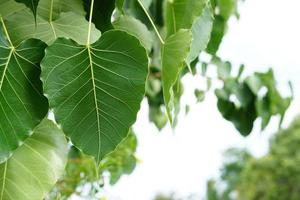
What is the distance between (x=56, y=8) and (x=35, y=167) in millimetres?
188

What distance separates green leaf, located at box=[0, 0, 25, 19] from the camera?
65 cm

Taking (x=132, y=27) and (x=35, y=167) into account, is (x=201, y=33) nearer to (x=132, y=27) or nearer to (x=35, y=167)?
(x=132, y=27)

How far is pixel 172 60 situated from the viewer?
0.63 meters

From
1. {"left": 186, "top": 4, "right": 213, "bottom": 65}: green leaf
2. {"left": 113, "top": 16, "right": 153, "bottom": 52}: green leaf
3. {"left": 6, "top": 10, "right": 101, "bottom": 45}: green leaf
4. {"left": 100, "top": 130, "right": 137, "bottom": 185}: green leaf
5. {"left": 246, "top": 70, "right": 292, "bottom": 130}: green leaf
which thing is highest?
{"left": 6, "top": 10, "right": 101, "bottom": 45}: green leaf

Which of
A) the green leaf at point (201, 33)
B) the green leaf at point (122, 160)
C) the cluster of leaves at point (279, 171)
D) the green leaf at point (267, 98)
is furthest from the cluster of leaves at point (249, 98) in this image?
the cluster of leaves at point (279, 171)

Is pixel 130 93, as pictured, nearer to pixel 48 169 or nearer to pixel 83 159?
pixel 48 169

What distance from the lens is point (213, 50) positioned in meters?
1.05

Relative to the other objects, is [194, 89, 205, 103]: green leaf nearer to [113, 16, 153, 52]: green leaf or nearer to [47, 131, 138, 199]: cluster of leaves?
[47, 131, 138, 199]: cluster of leaves

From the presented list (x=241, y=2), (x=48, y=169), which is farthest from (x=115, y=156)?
(x=48, y=169)

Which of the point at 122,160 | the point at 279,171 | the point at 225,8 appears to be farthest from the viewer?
the point at 279,171

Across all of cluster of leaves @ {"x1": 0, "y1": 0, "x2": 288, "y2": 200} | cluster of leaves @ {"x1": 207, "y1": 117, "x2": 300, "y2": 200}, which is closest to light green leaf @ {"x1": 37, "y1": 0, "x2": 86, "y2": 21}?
cluster of leaves @ {"x1": 0, "y1": 0, "x2": 288, "y2": 200}

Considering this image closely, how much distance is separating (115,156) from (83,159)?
0.47 feet

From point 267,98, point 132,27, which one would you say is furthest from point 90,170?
point 132,27

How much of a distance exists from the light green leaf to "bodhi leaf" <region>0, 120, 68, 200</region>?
0.13 m
